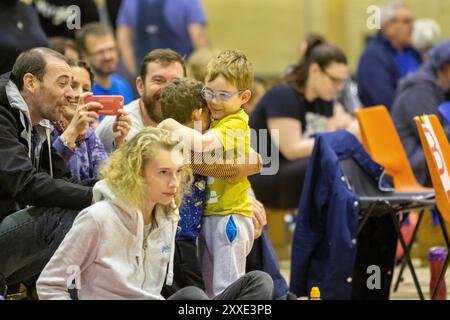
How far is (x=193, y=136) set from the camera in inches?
169

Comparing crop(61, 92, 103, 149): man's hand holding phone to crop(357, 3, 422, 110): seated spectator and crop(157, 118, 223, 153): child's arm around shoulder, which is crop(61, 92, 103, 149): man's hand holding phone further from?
crop(357, 3, 422, 110): seated spectator

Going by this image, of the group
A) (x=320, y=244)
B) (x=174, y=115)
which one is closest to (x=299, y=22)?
(x=320, y=244)

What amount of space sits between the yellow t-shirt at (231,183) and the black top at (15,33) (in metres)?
1.92

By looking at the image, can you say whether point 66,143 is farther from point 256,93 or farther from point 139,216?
point 256,93

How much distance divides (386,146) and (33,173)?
2.70m

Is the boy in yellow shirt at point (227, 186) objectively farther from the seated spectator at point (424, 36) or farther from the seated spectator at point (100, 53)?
the seated spectator at point (424, 36)

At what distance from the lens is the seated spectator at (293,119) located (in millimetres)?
6684

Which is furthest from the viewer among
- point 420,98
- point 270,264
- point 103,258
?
point 420,98

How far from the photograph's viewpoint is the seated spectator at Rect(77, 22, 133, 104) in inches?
287

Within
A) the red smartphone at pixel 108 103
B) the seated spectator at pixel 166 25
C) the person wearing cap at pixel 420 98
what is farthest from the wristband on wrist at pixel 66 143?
the seated spectator at pixel 166 25

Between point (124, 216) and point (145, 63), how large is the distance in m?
1.40

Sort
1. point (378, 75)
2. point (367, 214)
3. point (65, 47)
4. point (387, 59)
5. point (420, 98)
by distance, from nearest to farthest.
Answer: point (367, 214), point (65, 47), point (420, 98), point (378, 75), point (387, 59)

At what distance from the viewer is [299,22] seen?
11711 mm

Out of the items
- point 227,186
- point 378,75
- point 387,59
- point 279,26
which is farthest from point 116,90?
point 279,26
